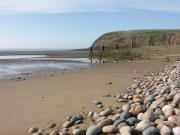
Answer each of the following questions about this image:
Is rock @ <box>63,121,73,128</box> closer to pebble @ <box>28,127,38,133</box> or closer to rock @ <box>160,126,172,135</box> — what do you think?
pebble @ <box>28,127,38,133</box>

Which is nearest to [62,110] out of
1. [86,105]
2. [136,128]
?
[86,105]

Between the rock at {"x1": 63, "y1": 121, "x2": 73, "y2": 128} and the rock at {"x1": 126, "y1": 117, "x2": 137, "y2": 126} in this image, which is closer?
the rock at {"x1": 126, "y1": 117, "x2": 137, "y2": 126}

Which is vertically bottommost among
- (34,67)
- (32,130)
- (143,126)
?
(32,130)

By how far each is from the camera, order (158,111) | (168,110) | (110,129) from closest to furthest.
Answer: (110,129)
(168,110)
(158,111)

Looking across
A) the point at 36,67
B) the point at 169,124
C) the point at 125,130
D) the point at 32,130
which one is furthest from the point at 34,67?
the point at 169,124

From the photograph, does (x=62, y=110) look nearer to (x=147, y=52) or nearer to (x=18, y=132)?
(x=18, y=132)

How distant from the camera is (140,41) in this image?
63.2 meters

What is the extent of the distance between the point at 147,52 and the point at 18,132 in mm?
20670

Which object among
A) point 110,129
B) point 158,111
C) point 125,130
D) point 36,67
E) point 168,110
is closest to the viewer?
point 125,130

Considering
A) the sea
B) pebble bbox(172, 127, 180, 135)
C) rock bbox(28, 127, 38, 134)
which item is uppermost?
pebble bbox(172, 127, 180, 135)

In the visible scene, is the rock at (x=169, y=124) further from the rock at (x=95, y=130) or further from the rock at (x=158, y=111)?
the rock at (x=95, y=130)

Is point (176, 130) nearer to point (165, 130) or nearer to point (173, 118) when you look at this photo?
point (165, 130)

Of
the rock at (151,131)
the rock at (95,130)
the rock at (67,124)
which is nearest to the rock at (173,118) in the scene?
the rock at (151,131)

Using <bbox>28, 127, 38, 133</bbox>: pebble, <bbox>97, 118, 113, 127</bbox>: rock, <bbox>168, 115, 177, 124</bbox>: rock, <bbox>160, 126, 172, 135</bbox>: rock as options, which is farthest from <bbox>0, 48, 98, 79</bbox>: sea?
<bbox>160, 126, 172, 135</bbox>: rock
